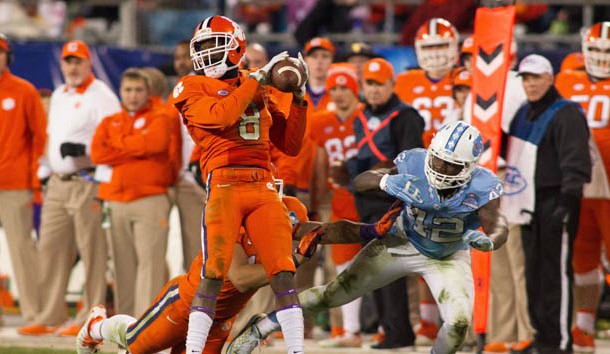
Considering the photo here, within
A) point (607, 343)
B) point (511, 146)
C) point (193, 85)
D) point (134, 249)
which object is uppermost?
point (193, 85)

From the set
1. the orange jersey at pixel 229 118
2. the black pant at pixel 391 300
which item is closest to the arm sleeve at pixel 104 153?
the black pant at pixel 391 300

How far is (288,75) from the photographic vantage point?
272 inches

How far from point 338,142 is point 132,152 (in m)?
1.51

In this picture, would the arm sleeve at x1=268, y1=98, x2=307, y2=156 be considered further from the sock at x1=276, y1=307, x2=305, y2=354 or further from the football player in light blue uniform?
the sock at x1=276, y1=307, x2=305, y2=354

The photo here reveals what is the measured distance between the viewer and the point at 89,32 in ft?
45.5

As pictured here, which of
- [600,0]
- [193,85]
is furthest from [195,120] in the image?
[600,0]

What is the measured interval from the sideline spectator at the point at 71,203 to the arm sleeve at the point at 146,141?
19.0 inches

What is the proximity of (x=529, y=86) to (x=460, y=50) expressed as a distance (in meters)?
1.64

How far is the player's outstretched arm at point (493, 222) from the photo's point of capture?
23.9 ft

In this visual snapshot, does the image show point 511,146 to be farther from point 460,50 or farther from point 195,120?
point 195,120

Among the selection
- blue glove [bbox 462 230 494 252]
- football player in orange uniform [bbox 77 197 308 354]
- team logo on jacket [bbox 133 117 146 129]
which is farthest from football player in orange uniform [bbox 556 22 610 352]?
team logo on jacket [bbox 133 117 146 129]

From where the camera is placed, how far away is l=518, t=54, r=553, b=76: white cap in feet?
30.1

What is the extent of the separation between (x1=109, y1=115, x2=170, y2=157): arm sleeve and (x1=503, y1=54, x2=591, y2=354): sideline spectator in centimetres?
254

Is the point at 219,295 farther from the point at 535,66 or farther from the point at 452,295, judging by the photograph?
the point at 535,66
